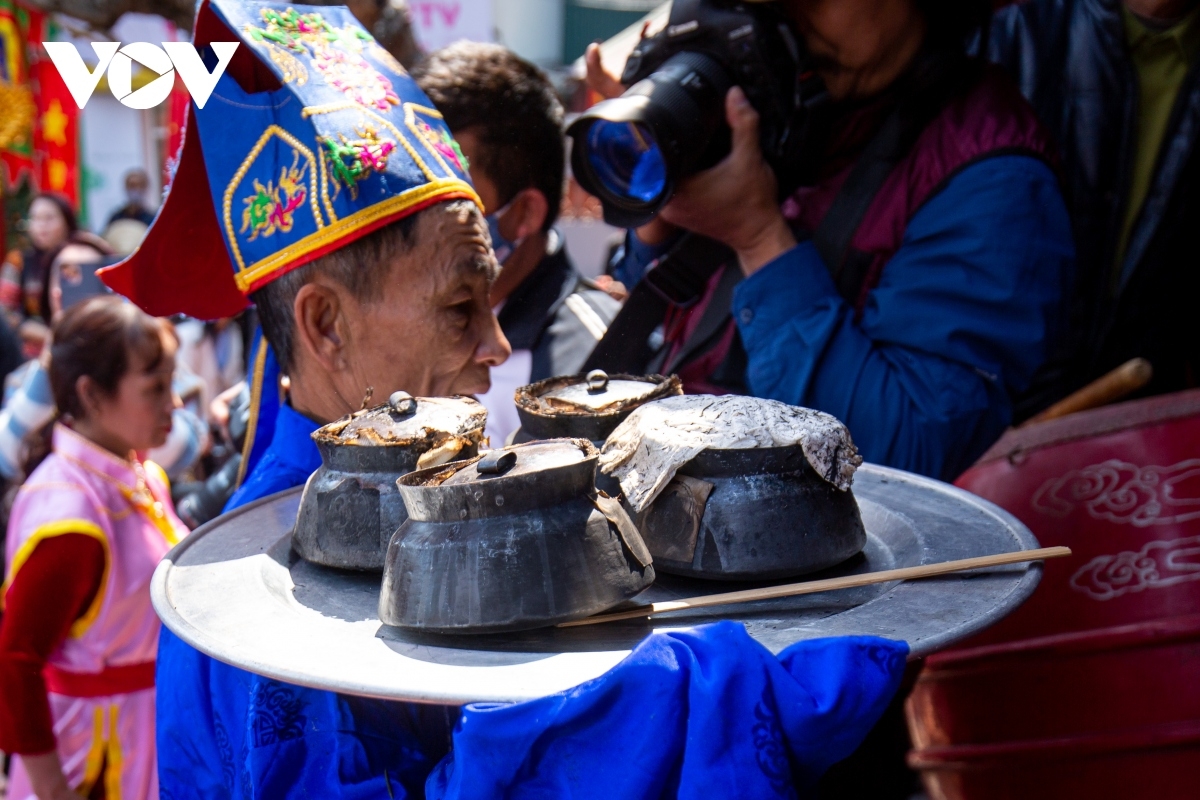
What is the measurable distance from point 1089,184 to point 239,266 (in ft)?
6.25

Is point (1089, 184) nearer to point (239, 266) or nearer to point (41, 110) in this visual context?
point (239, 266)

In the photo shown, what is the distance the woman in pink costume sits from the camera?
2084 mm

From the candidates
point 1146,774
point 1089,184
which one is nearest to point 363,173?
point 1146,774

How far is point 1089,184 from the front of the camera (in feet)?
7.78

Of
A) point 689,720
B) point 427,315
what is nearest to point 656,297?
point 427,315

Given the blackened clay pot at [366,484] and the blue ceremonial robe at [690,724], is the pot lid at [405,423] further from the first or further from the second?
the blue ceremonial robe at [690,724]

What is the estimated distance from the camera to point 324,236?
1.37 m

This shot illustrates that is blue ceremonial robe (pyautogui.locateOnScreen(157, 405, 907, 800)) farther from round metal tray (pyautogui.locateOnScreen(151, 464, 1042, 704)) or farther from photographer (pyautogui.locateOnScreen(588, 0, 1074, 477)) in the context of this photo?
photographer (pyautogui.locateOnScreen(588, 0, 1074, 477))

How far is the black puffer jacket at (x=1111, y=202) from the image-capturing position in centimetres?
222

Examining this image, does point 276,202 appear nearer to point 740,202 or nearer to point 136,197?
point 740,202

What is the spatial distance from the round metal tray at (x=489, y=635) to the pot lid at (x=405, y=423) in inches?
6.0

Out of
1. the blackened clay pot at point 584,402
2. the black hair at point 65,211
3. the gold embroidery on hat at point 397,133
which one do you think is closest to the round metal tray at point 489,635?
the blackened clay pot at point 584,402

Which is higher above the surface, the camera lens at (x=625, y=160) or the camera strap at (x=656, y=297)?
the camera lens at (x=625, y=160)

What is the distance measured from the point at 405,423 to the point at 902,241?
98 cm
